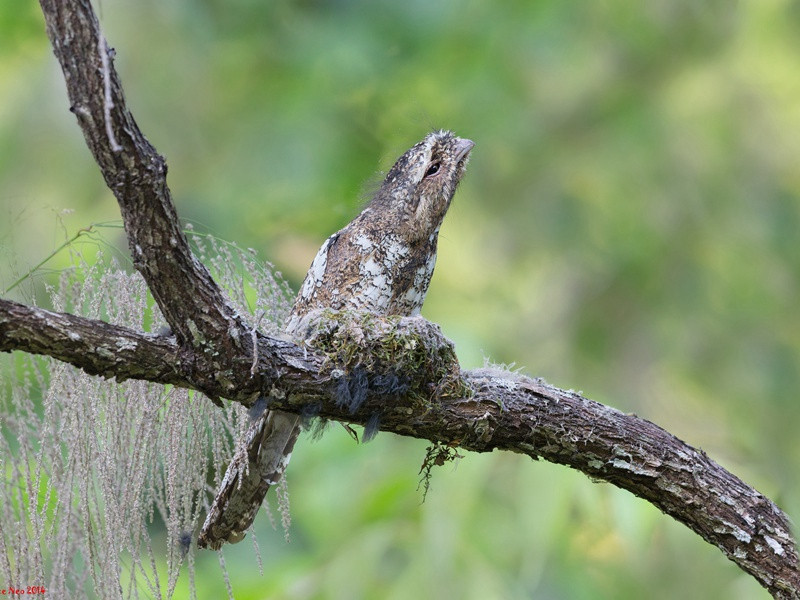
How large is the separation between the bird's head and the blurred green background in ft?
1.08

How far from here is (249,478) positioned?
2549 millimetres

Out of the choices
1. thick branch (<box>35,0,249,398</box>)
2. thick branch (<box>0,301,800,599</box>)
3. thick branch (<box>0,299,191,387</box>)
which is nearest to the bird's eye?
thick branch (<box>0,301,800,599</box>)

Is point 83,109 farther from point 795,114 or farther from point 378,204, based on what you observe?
point 795,114

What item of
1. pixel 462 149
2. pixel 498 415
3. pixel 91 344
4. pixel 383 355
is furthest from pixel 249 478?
pixel 462 149

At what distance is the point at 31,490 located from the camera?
73.5 inches

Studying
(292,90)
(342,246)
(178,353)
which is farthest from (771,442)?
(292,90)

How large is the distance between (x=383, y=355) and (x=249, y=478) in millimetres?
598

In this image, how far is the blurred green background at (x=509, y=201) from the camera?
3.44 m

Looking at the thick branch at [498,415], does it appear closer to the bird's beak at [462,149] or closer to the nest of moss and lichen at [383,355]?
the nest of moss and lichen at [383,355]

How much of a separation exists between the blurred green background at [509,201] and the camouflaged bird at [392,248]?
1.14 feet

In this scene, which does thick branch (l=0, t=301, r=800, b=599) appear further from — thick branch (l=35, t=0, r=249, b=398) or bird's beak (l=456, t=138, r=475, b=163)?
bird's beak (l=456, t=138, r=475, b=163)

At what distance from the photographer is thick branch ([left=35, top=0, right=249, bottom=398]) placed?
1606 mm

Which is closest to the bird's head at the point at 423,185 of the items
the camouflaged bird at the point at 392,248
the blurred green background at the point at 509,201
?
the camouflaged bird at the point at 392,248

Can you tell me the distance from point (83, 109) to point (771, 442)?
1.46 m
